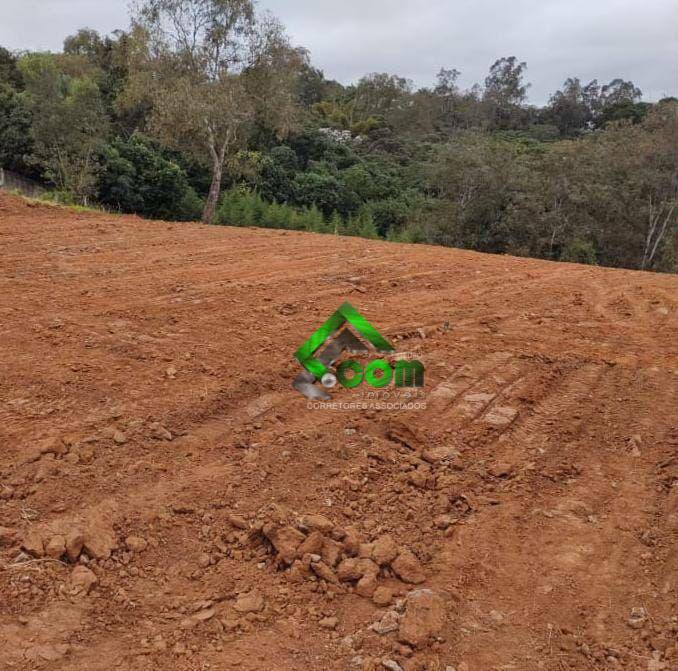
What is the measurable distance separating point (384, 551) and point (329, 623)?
1.16ft

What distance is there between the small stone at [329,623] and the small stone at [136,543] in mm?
694

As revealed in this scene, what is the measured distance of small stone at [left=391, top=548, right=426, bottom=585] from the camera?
1.95m

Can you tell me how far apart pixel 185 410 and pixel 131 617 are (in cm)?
118

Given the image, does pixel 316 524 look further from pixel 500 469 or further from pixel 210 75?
pixel 210 75

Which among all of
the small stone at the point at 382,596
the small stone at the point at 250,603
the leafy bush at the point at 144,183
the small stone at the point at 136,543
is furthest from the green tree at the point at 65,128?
the small stone at the point at 382,596

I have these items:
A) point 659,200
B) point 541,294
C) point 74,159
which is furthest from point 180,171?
point 541,294

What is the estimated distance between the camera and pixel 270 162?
24.9 metres

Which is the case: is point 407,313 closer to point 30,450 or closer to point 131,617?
point 30,450

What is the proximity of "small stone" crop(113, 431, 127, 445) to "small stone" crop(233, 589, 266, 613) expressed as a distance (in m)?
1.01

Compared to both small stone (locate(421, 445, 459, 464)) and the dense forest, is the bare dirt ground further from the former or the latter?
the dense forest

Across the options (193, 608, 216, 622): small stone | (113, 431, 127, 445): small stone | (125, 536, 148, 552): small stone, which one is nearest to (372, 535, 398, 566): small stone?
(193, 608, 216, 622): small stone

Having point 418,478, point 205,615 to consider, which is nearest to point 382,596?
point 205,615

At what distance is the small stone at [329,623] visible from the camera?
Result: 1.75 metres

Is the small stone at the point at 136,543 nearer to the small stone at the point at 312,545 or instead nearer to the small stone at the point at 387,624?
the small stone at the point at 312,545
